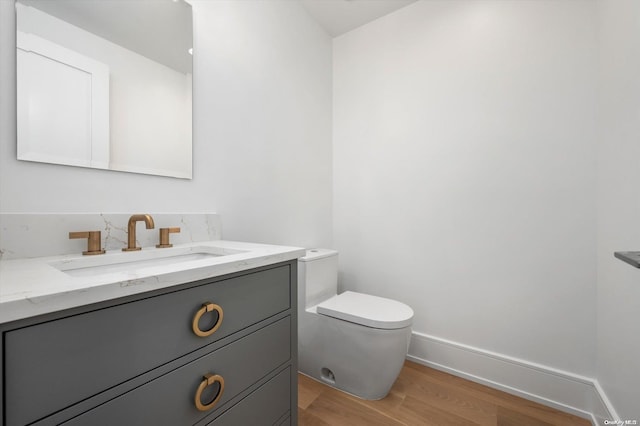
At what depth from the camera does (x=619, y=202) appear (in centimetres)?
112

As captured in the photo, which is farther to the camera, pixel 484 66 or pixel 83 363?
pixel 484 66

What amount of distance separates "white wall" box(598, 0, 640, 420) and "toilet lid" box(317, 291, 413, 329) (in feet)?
2.70

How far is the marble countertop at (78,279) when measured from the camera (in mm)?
440

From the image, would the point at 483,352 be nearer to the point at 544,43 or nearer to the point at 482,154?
the point at 482,154

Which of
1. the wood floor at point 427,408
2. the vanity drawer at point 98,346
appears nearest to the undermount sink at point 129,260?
the vanity drawer at point 98,346

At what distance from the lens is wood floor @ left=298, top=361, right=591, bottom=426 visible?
1320 mm

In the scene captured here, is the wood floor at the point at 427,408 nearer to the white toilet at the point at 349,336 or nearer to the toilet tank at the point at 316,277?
the white toilet at the point at 349,336

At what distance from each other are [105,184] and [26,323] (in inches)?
27.9

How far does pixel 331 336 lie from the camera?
152 cm

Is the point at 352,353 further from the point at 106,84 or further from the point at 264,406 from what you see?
the point at 106,84

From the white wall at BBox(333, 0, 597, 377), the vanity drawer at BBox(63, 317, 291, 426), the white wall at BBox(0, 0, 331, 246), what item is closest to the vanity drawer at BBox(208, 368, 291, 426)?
the vanity drawer at BBox(63, 317, 291, 426)

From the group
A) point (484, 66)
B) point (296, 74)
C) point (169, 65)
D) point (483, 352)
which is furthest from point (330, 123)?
point (483, 352)

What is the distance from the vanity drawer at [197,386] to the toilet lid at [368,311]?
0.54 meters

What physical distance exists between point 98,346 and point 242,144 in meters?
1.18
